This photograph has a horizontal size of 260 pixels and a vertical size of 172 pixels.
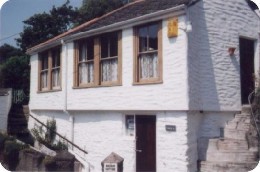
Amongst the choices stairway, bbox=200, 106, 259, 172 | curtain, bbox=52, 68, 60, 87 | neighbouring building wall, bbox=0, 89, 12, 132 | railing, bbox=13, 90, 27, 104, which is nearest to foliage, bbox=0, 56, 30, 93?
railing, bbox=13, 90, 27, 104

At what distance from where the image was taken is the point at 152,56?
1011cm

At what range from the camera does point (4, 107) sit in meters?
14.1

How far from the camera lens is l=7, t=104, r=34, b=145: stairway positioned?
566 inches

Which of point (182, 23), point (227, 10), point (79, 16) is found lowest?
point (182, 23)

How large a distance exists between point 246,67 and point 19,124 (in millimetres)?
10368

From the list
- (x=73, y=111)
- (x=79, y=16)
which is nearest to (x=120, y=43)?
(x=73, y=111)

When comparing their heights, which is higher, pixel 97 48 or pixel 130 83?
pixel 97 48

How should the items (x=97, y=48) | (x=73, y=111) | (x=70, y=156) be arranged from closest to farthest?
(x=70, y=156) → (x=97, y=48) → (x=73, y=111)

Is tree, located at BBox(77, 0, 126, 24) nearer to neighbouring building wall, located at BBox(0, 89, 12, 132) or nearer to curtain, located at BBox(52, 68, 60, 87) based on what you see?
curtain, located at BBox(52, 68, 60, 87)

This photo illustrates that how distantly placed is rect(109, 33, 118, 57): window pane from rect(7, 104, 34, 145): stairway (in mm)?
6125

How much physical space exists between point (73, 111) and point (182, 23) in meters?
5.96

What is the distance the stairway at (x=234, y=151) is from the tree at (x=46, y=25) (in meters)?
6.78

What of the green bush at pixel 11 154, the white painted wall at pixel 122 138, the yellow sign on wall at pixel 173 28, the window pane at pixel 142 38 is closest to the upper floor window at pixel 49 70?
the white painted wall at pixel 122 138

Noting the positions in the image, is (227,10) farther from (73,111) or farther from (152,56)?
(73,111)
